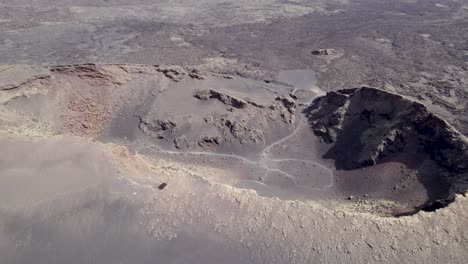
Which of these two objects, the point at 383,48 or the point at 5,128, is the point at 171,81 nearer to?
the point at 5,128

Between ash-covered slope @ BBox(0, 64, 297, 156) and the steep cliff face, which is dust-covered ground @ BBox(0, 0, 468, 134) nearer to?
the steep cliff face

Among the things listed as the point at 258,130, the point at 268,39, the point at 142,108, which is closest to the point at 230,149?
the point at 258,130

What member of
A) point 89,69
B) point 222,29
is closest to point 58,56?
point 89,69

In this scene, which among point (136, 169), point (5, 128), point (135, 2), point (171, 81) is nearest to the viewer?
point (136, 169)

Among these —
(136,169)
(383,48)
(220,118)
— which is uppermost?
(136,169)

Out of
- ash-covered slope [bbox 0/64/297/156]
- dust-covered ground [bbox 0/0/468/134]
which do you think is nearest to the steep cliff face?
ash-covered slope [bbox 0/64/297/156]

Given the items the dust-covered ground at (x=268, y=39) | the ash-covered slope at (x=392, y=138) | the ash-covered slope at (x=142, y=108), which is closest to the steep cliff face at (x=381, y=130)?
the ash-covered slope at (x=392, y=138)
